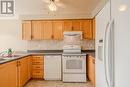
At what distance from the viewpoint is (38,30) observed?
668cm

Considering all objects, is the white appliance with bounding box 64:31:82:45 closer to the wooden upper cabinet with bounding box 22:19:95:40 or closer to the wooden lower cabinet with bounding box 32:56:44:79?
the wooden upper cabinet with bounding box 22:19:95:40

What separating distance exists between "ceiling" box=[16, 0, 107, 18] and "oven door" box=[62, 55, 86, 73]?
1558mm

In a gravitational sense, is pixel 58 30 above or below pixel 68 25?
below

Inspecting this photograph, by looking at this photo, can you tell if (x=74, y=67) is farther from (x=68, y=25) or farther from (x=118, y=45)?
(x=118, y=45)

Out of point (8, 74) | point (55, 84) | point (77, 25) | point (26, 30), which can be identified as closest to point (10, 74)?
point (8, 74)

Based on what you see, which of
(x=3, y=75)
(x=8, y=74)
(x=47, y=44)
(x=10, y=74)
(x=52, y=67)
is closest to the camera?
(x=3, y=75)

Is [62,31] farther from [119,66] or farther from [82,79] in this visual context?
[119,66]

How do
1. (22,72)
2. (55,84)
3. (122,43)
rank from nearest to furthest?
(122,43)
(22,72)
(55,84)

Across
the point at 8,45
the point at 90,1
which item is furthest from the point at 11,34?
the point at 90,1

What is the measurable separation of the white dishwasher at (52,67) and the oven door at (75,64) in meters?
0.33

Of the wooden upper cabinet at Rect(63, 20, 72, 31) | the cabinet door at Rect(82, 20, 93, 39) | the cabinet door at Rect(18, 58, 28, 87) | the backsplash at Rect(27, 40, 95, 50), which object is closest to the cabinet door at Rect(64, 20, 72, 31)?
the wooden upper cabinet at Rect(63, 20, 72, 31)

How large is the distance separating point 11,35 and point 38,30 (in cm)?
113

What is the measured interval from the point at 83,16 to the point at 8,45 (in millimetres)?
2963

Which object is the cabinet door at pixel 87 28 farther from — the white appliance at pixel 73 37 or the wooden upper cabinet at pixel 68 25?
the wooden upper cabinet at pixel 68 25
